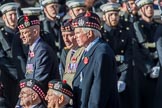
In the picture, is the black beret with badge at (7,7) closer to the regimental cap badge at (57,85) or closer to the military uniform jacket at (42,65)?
the military uniform jacket at (42,65)

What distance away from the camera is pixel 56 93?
7.00 meters

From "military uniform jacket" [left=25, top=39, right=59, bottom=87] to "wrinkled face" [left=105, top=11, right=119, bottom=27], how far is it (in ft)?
6.92

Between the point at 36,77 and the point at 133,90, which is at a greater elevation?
the point at 36,77

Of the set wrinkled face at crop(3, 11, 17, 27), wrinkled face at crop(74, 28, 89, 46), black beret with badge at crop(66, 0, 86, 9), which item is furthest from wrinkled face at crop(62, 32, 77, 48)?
wrinkled face at crop(74, 28, 89, 46)

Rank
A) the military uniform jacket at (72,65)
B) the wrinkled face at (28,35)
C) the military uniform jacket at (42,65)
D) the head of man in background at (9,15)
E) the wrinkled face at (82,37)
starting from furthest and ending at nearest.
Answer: the head of man in background at (9,15)
the military uniform jacket at (72,65)
the wrinkled face at (28,35)
the military uniform jacket at (42,65)
the wrinkled face at (82,37)

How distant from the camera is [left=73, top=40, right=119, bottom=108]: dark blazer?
6.86 metres

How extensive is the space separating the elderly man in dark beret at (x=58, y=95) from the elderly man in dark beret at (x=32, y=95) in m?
0.10

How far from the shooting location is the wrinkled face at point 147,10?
33.9ft

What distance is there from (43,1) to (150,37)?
5.44 ft

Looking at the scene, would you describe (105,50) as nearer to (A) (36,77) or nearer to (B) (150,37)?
(A) (36,77)

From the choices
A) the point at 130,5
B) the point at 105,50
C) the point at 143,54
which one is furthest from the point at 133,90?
the point at 105,50

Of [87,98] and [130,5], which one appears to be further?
[130,5]

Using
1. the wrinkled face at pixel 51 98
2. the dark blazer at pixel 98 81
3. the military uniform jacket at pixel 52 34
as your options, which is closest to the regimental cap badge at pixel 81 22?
the dark blazer at pixel 98 81

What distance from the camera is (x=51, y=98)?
6.97 metres
